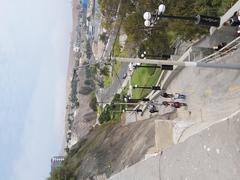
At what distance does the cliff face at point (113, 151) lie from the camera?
31080mm

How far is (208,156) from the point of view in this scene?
4117 mm

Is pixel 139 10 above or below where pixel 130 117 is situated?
above

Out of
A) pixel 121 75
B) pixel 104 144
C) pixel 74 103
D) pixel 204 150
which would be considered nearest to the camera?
pixel 204 150

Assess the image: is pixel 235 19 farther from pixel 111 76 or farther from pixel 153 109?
pixel 111 76

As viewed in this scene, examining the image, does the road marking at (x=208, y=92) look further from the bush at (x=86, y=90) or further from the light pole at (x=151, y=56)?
the bush at (x=86, y=90)

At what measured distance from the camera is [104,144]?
45531mm

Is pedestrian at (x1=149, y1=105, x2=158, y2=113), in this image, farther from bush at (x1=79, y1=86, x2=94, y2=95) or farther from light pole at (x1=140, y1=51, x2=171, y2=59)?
bush at (x1=79, y1=86, x2=94, y2=95)

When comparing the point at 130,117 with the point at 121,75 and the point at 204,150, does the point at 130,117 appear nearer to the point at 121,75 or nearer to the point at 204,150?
the point at 121,75

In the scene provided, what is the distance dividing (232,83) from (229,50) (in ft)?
7.03

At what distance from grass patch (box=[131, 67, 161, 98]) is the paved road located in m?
37.4

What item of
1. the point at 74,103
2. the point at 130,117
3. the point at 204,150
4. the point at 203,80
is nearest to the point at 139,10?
the point at 203,80

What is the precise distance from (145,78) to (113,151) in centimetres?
1235

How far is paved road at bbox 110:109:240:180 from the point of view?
3.84 meters

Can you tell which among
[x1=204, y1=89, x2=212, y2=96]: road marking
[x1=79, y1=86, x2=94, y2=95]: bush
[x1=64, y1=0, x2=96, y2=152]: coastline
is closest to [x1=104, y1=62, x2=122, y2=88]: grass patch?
[x1=64, y1=0, x2=96, y2=152]: coastline
